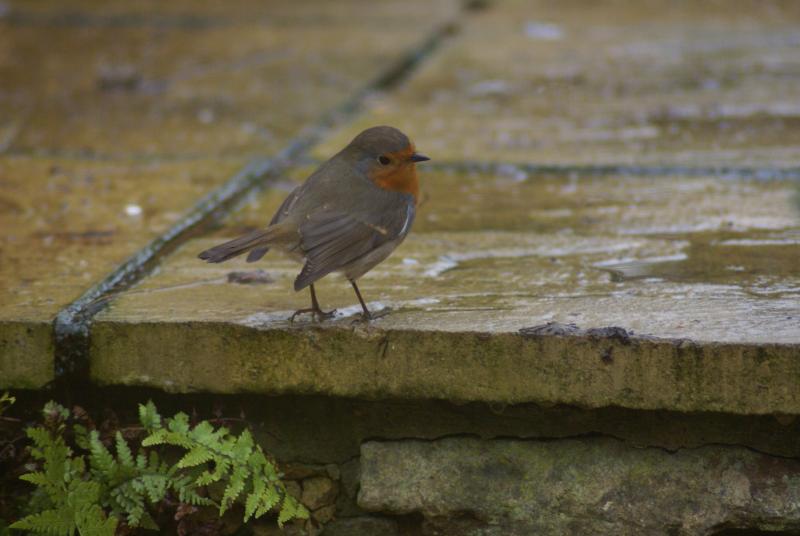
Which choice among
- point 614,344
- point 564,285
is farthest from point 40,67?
point 614,344

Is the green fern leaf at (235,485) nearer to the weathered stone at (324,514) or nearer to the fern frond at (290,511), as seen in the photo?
the fern frond at (290,511)

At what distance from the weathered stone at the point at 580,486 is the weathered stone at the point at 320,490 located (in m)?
0.09

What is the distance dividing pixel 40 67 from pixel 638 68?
9.39 ft

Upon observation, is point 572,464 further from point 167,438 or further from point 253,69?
point 253,69

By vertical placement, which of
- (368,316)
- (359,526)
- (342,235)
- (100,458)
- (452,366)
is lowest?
(359,526)

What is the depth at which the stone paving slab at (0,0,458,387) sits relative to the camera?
301 centimetres

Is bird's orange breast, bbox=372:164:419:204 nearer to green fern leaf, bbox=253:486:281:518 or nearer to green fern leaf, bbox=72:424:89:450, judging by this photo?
green fern leaf, bbox=253:486:281:518

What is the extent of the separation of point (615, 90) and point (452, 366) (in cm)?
313

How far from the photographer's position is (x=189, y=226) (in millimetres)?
3373

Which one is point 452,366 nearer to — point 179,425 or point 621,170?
point 179,425

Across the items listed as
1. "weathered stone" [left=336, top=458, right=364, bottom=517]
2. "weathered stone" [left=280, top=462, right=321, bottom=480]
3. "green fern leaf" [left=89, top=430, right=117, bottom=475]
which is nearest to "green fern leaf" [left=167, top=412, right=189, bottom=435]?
"green fern leaf" [left=89, top=430, right=117, bottom=475]

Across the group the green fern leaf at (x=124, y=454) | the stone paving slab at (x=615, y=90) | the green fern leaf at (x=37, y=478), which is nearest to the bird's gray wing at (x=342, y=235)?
the green fern leaf at (x=124, y=454)

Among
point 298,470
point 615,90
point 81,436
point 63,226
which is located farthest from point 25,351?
point 615,90

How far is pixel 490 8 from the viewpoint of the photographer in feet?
26.7
